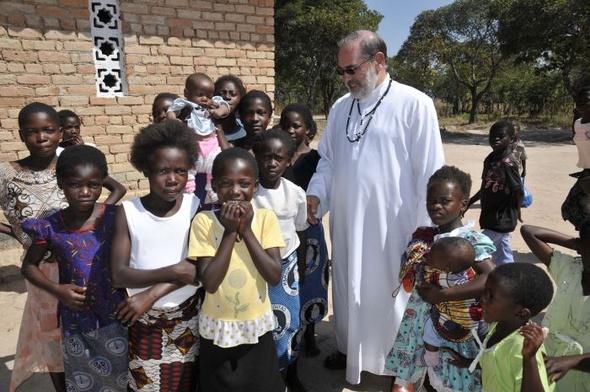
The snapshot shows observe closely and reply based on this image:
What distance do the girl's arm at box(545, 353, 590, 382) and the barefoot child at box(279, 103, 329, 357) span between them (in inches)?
55.5

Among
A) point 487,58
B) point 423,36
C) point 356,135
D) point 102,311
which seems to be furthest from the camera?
point 423,36

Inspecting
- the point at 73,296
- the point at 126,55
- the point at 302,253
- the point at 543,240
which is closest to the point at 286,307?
the point at 302,253

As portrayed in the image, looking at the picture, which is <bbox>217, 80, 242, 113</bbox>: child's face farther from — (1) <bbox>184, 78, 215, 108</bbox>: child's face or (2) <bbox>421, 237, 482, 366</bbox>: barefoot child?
(2) <bbox>421, 237, 482, 366</bbox>: barefoot child

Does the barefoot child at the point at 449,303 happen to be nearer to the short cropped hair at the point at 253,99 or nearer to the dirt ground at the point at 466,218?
the dirt ground at the point at 466,218

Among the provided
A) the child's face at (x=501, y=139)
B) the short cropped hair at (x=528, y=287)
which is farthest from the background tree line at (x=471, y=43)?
the short cropped hair at (x=528, y=287)

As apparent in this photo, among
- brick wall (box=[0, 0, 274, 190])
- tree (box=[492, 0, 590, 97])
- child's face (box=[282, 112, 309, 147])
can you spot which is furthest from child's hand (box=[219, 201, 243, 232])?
tree (box=[492, 0, 590, 97])

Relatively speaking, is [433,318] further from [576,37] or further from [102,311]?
[576,37]

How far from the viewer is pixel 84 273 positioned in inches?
78.7

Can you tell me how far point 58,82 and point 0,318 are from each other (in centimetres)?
318

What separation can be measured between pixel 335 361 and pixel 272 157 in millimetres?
1609

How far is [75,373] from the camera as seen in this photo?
2078 millimetres

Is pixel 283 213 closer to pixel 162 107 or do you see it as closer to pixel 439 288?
pixel 439 288

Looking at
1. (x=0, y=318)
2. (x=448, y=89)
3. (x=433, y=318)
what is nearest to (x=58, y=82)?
(x=0, y=318)

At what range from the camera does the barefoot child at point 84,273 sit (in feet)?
6.47
